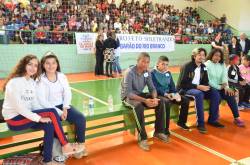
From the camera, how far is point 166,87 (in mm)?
4281

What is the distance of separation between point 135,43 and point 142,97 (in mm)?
7154

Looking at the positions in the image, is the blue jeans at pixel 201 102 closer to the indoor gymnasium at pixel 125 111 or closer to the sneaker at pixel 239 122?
the indoor gymnasium at pixel 125 111

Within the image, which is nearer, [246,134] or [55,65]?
[55,65]

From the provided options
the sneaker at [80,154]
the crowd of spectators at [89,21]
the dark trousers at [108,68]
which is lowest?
the sneaker at [80,154]

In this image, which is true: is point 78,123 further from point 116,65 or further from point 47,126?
point 116,65

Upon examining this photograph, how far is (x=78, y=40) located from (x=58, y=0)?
218cm

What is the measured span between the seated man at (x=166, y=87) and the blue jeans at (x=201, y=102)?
0.52 feet

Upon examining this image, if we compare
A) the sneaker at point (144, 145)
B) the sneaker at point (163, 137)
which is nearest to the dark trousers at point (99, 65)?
the sneaker at point (163, 137)

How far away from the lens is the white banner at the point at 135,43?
9.99 meters

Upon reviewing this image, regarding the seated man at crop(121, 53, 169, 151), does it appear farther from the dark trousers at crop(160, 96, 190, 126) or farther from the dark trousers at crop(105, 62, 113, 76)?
the dark trousers at crop(105, 62, 113, 76)

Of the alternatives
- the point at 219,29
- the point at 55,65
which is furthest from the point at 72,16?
the point at 219,29

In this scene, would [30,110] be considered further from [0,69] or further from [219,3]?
[219,3]

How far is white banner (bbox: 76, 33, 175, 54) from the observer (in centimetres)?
999

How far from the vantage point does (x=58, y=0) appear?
1075 cm
